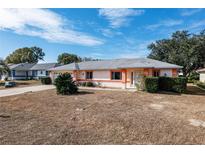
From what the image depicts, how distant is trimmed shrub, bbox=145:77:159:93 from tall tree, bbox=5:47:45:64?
201ft

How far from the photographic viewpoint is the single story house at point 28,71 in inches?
1602

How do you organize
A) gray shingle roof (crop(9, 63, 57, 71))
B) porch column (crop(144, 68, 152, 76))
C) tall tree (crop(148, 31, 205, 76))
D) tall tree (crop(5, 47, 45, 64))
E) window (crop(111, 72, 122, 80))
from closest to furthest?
porch column (crop(144, 68, 152, 76)) → window (crop(111, 72, 122, 80)) → tall tree (crop(148, 31, 205, 76)) → gray shingle roof (crop(9, 63, 57, 71)) → tall tree (crop(5, 47, 45, 64))

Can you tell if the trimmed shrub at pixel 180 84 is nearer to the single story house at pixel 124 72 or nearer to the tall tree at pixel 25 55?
the single story house at pixel 124 72

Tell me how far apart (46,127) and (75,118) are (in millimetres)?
1482

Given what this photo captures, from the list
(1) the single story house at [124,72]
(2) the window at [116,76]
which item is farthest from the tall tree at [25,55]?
(2) the window at [116,76]

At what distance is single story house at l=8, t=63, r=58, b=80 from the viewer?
40697 millimetres

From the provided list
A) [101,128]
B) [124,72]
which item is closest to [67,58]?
[124,72]

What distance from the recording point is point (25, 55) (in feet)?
218

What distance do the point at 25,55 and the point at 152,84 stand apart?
63955 millimetres

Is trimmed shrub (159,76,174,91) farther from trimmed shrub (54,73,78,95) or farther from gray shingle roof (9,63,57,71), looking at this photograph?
gray shingle roof (9,63,57,71)

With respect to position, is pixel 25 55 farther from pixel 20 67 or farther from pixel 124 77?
pixel 124 77

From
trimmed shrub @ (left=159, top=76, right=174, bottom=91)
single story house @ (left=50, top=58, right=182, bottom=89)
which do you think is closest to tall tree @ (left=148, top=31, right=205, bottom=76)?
single story house @ (left=50, top=58, right=182, bottom=89)
